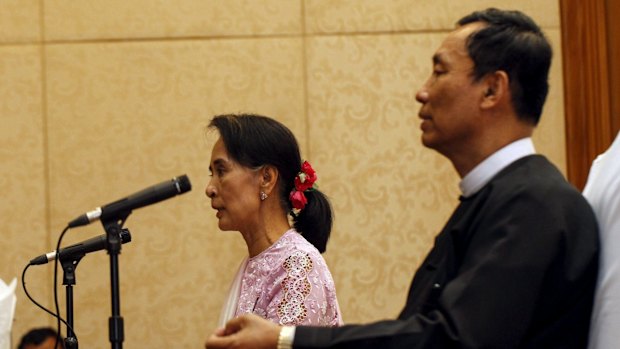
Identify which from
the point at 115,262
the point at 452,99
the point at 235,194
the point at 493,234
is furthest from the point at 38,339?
the point at 493,234

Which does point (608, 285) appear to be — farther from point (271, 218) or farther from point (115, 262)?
point (271, 218)

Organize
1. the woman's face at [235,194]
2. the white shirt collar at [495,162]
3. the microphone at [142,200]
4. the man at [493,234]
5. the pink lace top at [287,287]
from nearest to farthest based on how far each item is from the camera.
Answer: the man at [493,234]
the white shirt collar at [495,162]
the microphone at [142,200]
the pink lace top at [287,287]
the woman's face at [235,194]

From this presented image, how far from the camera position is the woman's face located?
300 centimetres

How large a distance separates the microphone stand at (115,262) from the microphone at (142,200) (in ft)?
0.05

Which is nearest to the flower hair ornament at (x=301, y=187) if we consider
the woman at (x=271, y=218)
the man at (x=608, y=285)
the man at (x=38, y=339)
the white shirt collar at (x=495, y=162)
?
the woman at (x=271, y=218)

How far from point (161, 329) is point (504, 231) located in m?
2.50

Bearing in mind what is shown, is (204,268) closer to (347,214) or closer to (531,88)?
(347,214)

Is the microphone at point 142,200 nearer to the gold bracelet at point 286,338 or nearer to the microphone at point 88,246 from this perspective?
the gold bracelet at point 286,338

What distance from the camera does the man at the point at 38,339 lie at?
4000mm

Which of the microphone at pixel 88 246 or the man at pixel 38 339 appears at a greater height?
the microphone at pixel 88 246

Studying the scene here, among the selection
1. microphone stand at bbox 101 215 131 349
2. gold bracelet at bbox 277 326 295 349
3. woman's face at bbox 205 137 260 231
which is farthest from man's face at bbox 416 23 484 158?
woman's face at bbox 205 137 260 231

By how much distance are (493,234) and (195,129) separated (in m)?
2.47

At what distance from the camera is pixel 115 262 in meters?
2.28

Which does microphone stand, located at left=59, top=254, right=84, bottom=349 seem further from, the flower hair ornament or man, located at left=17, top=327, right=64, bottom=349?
man, located at left=17, top=327, right=64, bottom=349
